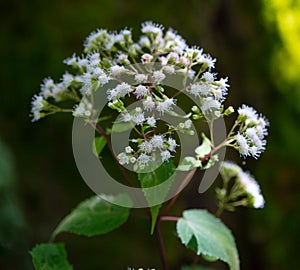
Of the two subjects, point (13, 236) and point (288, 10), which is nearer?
point (13, 236)

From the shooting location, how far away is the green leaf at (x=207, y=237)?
29.1 inches

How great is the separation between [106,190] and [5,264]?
587 mm

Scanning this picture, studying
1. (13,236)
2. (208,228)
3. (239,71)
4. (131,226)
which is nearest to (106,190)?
(208,228)

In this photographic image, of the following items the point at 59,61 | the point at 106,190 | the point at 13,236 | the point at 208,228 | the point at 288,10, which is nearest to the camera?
the point at 208,228

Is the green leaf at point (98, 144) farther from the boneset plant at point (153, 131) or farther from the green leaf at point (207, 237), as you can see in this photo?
the green leaf at point (207, 237)

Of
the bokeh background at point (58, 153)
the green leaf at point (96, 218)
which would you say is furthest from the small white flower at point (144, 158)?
the bokeh background at point (58, 153)

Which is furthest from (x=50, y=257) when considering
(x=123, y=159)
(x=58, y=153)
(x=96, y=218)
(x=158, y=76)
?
(x=58, y=153)

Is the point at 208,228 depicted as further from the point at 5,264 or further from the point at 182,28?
the point at 182,28

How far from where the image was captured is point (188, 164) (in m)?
0.70

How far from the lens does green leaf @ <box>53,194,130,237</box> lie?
825 millimetres

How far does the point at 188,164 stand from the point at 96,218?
9.7 inches

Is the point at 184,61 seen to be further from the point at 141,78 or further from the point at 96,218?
the point at 96,218

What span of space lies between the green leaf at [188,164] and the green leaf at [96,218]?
18 cm

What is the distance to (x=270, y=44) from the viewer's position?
1.80 m
